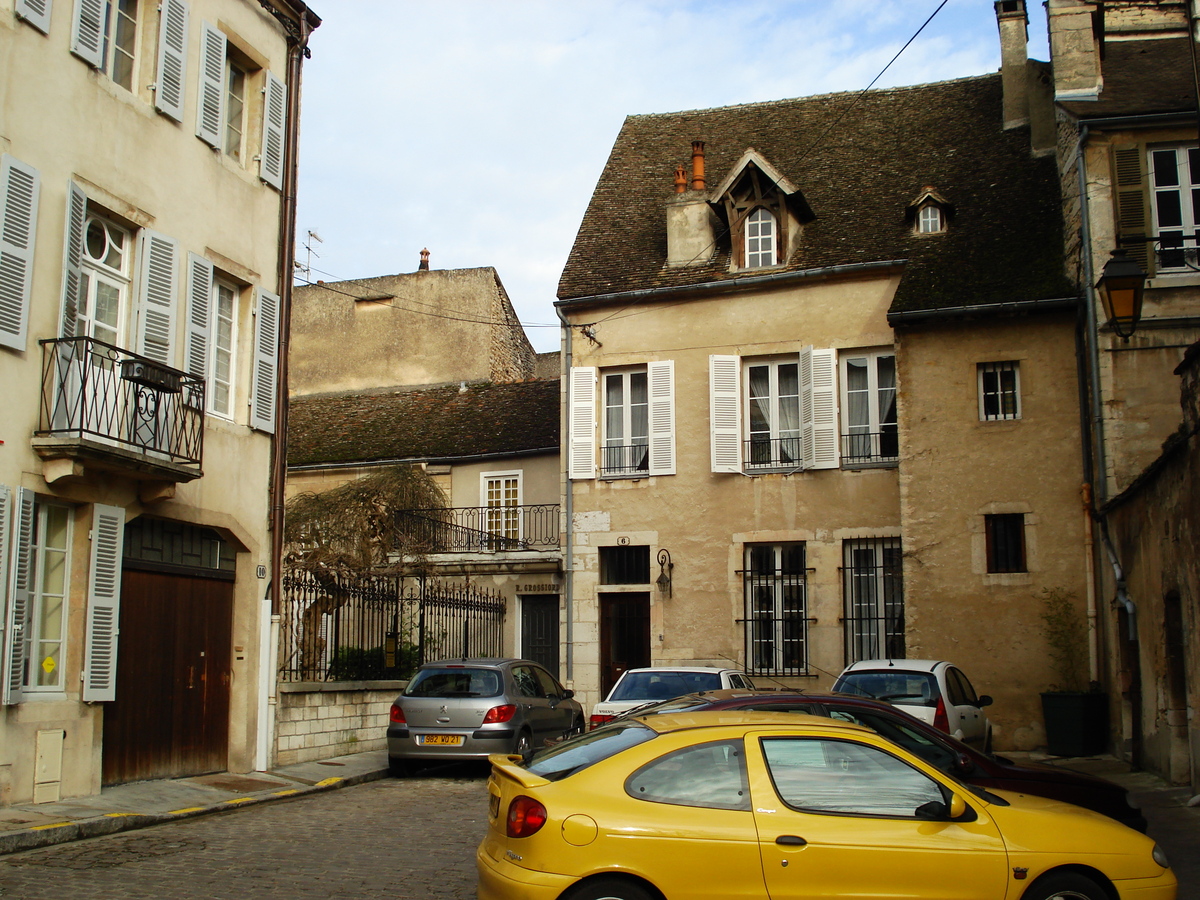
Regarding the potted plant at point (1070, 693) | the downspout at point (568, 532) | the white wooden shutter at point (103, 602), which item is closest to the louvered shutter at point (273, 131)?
the white wooden shutter at point (103, 602)

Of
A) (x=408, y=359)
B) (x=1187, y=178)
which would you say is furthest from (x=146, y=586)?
(x=408, y=359)

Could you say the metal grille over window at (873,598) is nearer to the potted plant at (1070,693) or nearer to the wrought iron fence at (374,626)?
the potted plant at (1070,693)

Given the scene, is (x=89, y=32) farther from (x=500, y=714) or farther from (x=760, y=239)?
(x=760, y=239)

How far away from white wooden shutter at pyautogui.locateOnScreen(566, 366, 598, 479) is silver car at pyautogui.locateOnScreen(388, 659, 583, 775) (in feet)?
22.5

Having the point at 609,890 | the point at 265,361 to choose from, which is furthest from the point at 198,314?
the point at 609,890

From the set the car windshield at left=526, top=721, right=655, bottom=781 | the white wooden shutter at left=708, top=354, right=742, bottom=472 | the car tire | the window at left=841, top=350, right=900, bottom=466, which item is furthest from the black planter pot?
the car tire

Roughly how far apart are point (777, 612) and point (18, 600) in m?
12.7

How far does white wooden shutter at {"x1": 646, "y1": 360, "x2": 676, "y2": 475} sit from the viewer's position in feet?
70.3

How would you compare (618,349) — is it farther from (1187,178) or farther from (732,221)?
(1187,178)

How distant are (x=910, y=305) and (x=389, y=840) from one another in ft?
41.1

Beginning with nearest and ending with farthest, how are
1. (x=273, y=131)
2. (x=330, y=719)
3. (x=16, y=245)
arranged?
1. (x=16, y=245)
2. (x=273, y=131)
3. (x=330, y=719)

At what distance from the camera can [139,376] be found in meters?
12.3

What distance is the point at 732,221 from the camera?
2192 cm

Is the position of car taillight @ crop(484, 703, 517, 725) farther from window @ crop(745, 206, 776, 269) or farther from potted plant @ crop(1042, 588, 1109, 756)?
window @ crop(745, 206, 776, 269)
